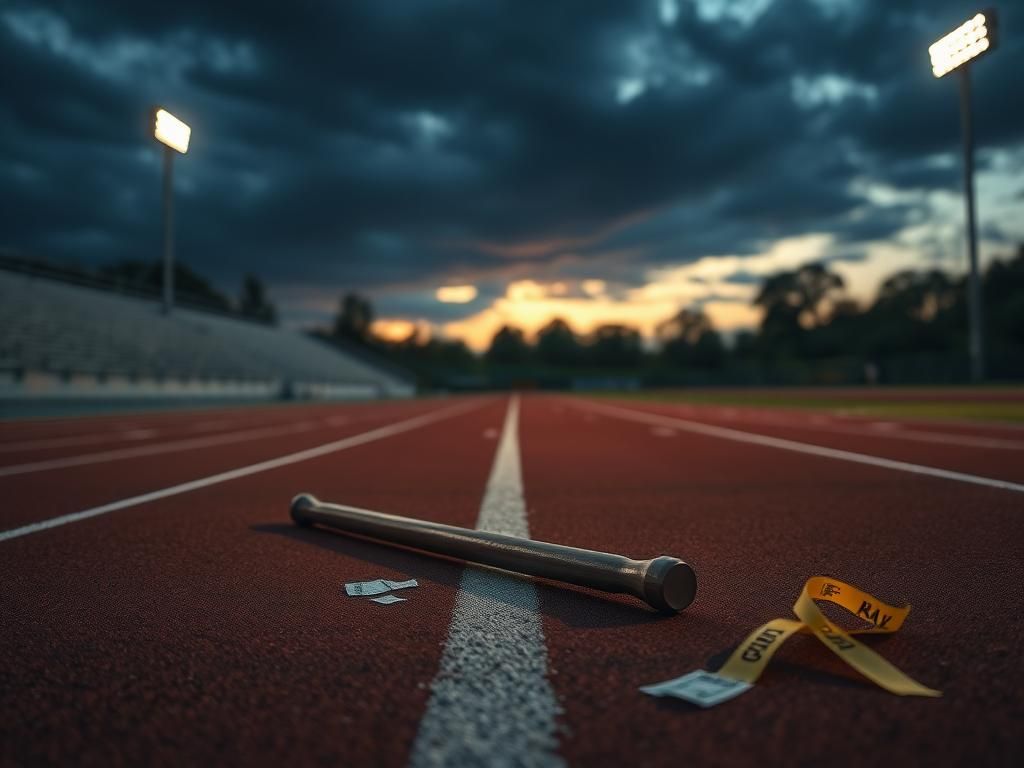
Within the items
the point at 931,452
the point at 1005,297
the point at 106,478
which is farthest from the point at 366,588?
the point at 1005,297

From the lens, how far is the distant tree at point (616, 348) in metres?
146

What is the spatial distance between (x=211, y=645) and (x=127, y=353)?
3258cm

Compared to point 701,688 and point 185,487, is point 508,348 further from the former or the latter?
point 701,688

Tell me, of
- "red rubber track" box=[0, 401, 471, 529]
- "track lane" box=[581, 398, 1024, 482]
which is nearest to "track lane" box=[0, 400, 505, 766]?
"red rubber track" box=[0, 401, 471, 529]

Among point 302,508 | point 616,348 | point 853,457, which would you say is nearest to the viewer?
point 302,508

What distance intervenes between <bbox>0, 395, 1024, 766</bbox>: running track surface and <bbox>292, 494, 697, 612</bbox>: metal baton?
0.07m

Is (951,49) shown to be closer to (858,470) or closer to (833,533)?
(858,470)

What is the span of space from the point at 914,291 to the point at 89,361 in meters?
101

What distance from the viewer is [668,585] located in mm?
2055

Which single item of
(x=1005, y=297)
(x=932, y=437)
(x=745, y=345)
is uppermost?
(x=1005, y=297)

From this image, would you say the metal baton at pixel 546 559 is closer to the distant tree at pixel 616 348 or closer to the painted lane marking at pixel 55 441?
the painted lane marking at pixel 55 441

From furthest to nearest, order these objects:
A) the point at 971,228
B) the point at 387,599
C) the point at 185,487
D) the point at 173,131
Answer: the point at 971,228 < the point at 173,131 < the point at 185,487 < the point at 387,599

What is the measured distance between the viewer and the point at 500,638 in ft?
6.29

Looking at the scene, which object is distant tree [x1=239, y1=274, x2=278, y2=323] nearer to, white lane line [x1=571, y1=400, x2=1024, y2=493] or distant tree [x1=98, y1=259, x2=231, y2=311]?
distant tree [x1=98, y1=259, x2=231, y2=311]
